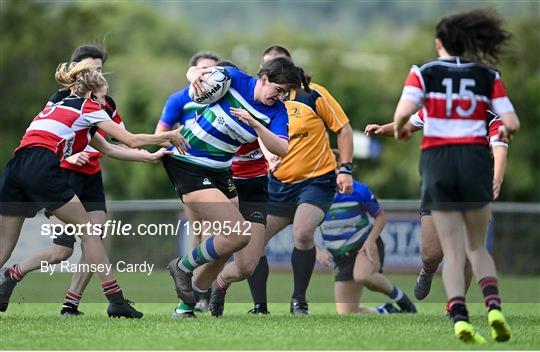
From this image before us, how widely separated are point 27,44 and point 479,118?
27.0 metres

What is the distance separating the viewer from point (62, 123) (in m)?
8.54

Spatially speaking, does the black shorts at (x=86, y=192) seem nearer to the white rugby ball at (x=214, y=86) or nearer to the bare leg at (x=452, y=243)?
the white rugby ball at (x=214, y=86)

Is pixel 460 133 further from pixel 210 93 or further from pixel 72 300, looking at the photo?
pixel 72 300

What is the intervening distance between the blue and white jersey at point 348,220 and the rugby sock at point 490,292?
381 cm

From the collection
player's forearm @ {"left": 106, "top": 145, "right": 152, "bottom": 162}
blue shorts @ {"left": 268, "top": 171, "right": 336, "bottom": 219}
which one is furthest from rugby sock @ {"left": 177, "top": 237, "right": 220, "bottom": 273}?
blue shorts @ {"left": 268, "top": 171, "right": 336, "bottom": 219}

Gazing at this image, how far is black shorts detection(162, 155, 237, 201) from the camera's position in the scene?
880 centimetres

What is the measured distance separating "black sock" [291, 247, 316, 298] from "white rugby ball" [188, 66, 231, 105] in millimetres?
2062

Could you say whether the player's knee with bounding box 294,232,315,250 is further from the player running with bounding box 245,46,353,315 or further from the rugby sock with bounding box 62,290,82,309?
the rugby sock with bounding box 62,290,82,309

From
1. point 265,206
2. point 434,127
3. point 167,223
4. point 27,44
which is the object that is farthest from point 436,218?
point 27,44

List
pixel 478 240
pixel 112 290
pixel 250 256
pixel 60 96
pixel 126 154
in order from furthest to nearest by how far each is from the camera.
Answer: pixel 250 256 < pixel 126 154 < pixel 112 290 < pixel 60 96 < pixel 478 240

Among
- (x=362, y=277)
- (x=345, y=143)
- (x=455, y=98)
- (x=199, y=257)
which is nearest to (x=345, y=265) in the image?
(x=362, y=277)

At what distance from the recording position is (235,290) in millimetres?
12961

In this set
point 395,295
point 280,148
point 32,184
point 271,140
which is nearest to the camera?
point 32,184

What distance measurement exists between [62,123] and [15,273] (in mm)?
1401
